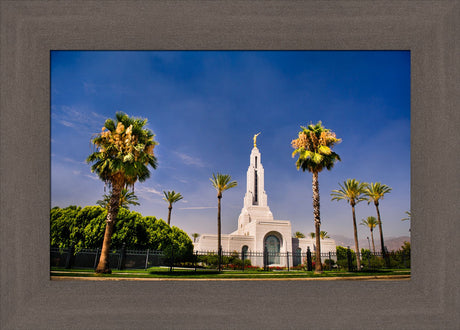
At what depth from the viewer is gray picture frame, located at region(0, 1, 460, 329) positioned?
506 cm

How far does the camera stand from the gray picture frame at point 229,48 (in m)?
5.06

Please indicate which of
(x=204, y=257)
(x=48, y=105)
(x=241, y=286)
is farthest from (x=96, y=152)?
(x=204, y=257)

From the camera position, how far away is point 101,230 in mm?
19156

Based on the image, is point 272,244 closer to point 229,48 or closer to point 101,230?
point 101,230

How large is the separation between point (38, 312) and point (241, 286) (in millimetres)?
3576

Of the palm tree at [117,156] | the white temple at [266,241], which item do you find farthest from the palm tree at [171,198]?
the palm tree at [117,156]

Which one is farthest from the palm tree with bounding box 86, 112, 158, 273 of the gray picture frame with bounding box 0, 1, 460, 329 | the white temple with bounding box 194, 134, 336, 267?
the white temple with bounding box 194, 134, 336, 267

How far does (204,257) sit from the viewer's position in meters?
24.6

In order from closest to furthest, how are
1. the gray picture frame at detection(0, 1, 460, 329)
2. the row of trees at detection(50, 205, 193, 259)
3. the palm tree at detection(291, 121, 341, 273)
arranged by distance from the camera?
the gray picture frame at detection(0, 1, 460, 329) < the palm tree at detection(291, 121, 341, 273) < the row of trees at detection(50, 205, 193, 259)

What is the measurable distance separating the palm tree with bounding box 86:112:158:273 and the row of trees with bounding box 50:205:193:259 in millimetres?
8075

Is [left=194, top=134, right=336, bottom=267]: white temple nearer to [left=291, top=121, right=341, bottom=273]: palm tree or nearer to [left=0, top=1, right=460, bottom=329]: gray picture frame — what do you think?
[left=291, top=121, right=341, bottom=273]: palm tree

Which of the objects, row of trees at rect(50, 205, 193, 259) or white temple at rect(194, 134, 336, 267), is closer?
row of trees at rect(50, 205, 193, 259)

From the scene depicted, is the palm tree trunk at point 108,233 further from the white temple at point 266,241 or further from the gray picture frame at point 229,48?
the white temple at point 266,241

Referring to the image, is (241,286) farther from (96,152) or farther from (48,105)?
(96,152)
